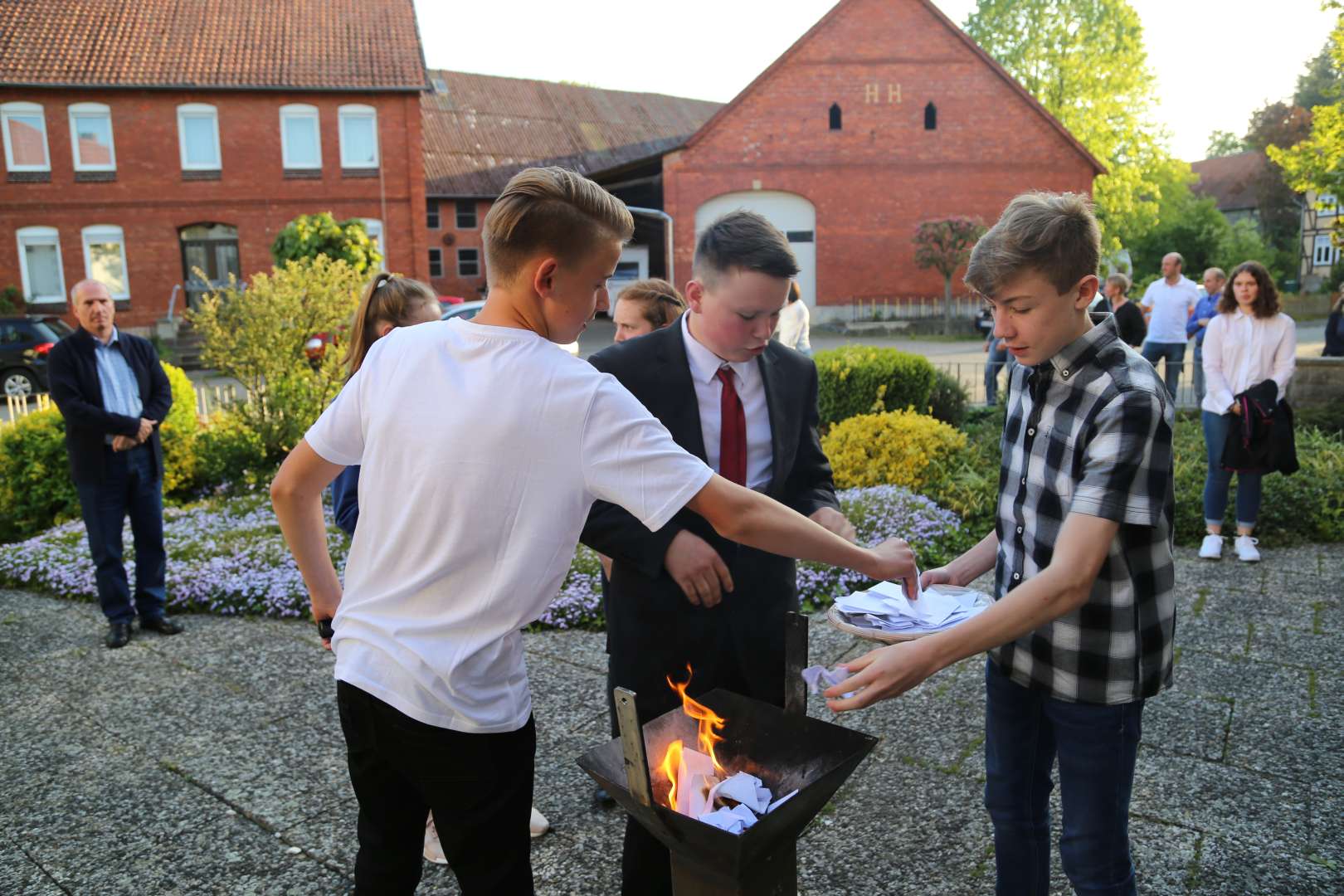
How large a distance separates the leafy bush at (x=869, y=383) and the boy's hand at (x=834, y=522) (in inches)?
313

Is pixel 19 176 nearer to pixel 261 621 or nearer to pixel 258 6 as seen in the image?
pixel 258 6

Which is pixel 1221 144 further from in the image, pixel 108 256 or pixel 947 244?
pixel 108 256

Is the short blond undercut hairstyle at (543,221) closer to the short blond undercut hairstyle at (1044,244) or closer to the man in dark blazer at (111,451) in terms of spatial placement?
the short blond undercut hairstyle at (1044,244)

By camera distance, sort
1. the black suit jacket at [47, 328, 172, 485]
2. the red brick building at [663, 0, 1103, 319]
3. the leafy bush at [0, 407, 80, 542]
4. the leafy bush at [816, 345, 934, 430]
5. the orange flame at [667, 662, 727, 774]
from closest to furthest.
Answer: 1. the orange flame at [667, 662, 727, 774]
2. the black suit jacket at [47, 328, 172, 485]
3. the leafy bush at [0, 407, 80, 542]
4. the leafy bush at [816, 345, 934, 430]
5. the red brick building at [663, 0, 1103, 319]

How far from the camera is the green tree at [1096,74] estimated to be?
121 ft

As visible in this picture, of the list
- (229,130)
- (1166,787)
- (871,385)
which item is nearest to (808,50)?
(229,130)

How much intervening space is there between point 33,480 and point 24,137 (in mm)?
25156

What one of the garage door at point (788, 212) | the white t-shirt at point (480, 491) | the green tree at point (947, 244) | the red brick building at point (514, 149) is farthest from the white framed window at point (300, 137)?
the white t-shirt at point (480, 491)

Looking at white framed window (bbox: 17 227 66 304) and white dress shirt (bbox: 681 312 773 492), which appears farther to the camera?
white framed window (bbox: 17 227 66 304)

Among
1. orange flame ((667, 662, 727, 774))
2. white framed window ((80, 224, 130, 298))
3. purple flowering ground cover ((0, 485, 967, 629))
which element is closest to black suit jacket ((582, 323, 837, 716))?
orange flame ((667, 662, 727, 774))

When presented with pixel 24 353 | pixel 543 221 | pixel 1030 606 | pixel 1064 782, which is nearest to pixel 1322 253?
pixel 24 353

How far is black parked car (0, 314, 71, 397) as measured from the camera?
1994 cm

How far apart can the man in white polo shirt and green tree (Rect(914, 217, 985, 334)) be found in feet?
53.5

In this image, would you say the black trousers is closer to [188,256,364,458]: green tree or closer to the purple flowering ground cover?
the purple flowering ground cover
